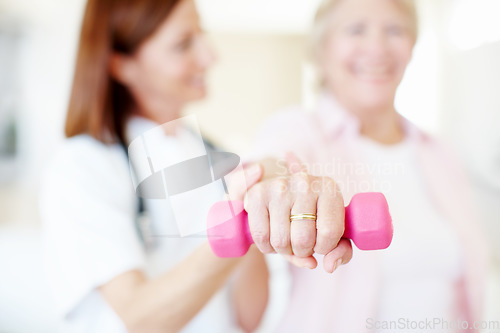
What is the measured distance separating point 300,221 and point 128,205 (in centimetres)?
26

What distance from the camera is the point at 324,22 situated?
1.17ft

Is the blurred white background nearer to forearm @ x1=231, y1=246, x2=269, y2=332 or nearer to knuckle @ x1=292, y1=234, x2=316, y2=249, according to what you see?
forearm @ x1=231, y1=246, x2=269, y2=332

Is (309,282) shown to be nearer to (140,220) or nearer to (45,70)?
(140,220)

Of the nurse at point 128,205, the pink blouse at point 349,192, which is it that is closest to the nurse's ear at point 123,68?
the nurse at point 128,205

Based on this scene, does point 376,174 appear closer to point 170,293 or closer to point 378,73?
point 378,73

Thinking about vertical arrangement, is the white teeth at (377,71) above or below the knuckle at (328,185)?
above

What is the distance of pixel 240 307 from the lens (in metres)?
0.41

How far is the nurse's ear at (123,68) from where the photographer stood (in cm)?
35

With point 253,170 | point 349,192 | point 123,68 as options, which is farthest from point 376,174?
point 123,68

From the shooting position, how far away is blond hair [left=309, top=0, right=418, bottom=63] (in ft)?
1.13

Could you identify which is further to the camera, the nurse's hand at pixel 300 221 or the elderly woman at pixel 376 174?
the elderly woman at pixel 376 174

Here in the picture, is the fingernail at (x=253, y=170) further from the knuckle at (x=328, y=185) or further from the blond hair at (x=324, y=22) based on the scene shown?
the blond hair at (x=324, y=22)

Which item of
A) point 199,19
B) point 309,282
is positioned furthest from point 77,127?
point 309,282

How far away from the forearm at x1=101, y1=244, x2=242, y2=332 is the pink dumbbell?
11 centimetres
